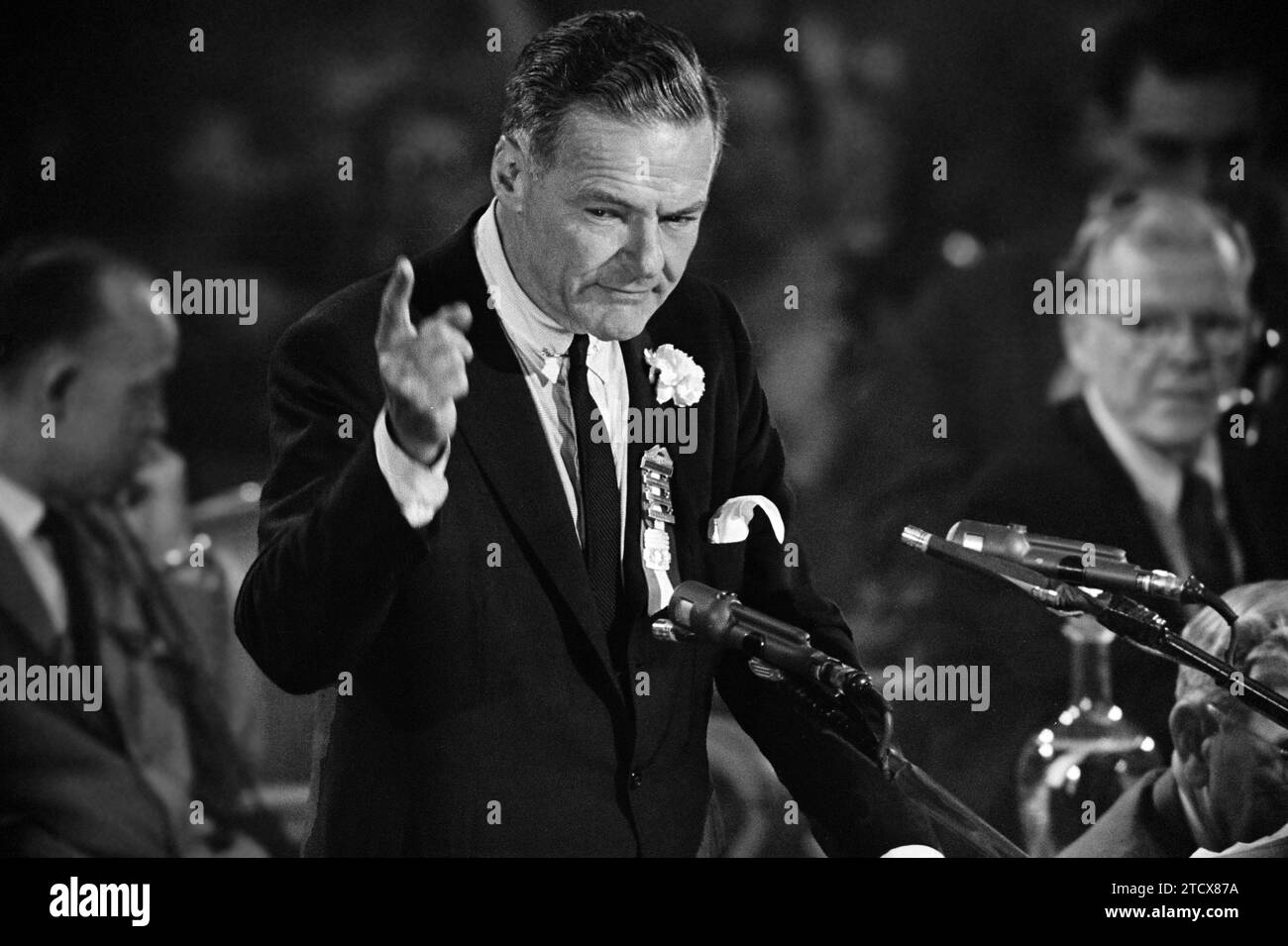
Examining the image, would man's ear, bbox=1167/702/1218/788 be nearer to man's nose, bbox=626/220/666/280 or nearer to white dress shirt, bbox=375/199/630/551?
white dress shirt, bbox=375/199/630/551

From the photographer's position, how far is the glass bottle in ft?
10.6

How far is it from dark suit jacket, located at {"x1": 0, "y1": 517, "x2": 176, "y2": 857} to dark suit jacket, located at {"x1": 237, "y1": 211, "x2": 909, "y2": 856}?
0.52m

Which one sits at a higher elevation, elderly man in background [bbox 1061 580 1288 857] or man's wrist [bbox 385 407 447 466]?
man's wrist [bbox 385 407 447 466]

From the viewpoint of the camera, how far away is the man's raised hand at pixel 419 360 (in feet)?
6.69

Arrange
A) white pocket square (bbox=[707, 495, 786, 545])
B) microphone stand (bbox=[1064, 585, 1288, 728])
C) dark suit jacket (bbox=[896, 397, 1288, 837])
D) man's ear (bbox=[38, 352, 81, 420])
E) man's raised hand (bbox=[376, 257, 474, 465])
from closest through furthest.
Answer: man's raised hand (bbox=[376, 257, 474, 465]) → white pocket square (bbox=[707, 495, 786, 545]) → microphone stand (bbox=[1064, 585, 1288, 728]) → man's ear (bbox=[38, 352, 81, 420]) → dark suit jacket (bbox=[896, 397, 1288, 837])

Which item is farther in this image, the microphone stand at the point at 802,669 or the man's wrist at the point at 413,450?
the microphone stand at the point at 802,669

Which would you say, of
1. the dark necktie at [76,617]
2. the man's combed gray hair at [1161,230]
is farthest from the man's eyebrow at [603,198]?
the dark necktie at [76,617]

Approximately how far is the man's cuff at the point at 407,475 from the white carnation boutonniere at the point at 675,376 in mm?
698

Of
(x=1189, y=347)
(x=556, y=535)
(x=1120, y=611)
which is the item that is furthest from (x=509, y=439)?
(x=1189, y=347)

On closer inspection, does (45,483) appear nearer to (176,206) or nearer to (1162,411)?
(176,206)

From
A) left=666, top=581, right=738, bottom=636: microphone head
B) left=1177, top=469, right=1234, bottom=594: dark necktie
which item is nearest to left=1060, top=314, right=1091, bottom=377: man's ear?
left=1177, top=469, right=1234, bottom=594: dark necktie

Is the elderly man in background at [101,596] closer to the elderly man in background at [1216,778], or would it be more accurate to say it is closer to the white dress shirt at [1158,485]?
the elderly man in background at [1216,778]
